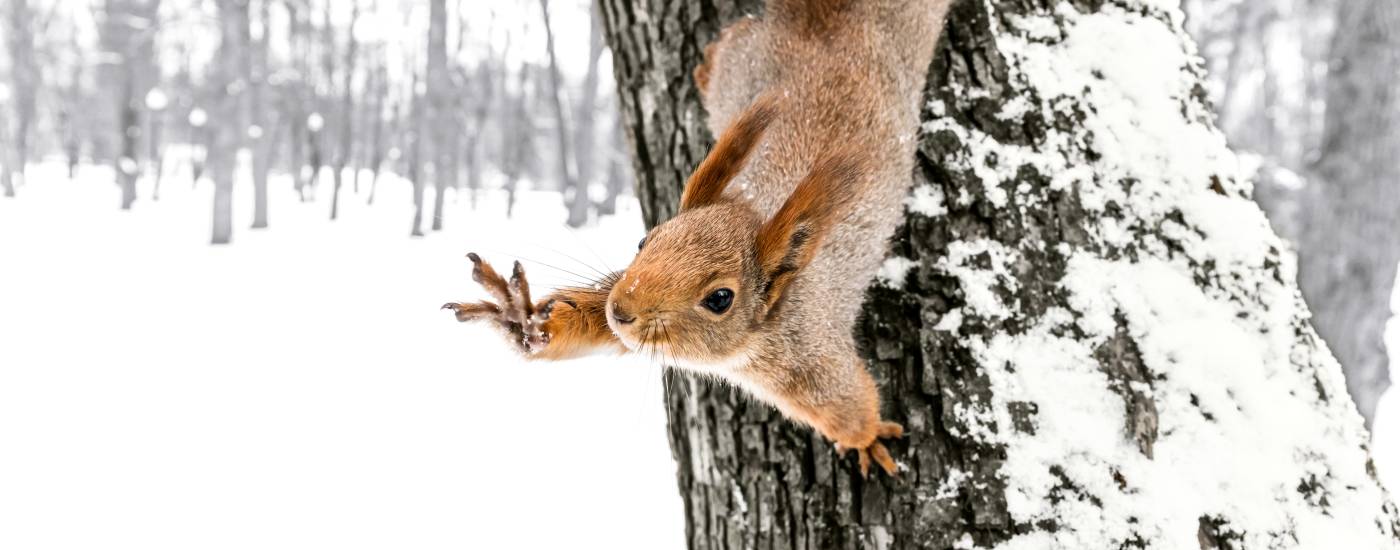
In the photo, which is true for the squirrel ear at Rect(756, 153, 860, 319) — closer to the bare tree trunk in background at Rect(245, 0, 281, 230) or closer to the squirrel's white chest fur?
the squirrel's white chest fur

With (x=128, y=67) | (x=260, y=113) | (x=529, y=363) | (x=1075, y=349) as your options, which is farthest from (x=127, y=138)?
(x=1075, y=349)

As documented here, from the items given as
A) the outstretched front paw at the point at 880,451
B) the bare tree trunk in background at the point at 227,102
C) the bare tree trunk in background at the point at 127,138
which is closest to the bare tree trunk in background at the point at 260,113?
the bare tree trunk in background at the point at 227,102

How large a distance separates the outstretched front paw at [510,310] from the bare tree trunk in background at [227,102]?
54.0ft

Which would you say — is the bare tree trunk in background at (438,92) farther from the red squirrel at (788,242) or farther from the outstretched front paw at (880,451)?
the outstretched front paw at (880,451)

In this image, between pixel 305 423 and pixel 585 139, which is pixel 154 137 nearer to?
pixel 585 139

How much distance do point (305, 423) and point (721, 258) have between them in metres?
6.53

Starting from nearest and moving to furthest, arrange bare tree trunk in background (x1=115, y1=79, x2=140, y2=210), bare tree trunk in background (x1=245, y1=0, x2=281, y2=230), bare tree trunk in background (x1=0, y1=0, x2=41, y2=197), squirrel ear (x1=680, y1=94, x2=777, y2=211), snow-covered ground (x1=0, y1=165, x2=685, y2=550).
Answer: squirrel ear (x1=680, y1=94, x2=777, y2=211) → snow-covered ground (x1=0, y1=165, x2=685, y2=550) → bare tree trunk in background (x1=245, y1=0, x2=281, y2=230) → bare tree trunk in background (x1=115, y1=79, x2=140, y2=210) → bare tree trunk in background (x1=0, y1=0, x2=41, y2=197)

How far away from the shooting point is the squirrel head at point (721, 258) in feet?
4.59

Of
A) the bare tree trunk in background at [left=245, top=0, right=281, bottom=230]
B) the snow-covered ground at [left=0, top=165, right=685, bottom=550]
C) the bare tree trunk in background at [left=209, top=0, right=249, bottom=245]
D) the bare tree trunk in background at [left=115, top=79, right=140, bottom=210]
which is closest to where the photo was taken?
the snow-covered ground at [left=0, top=165, right=685, bottom=550]

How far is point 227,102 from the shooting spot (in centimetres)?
1579

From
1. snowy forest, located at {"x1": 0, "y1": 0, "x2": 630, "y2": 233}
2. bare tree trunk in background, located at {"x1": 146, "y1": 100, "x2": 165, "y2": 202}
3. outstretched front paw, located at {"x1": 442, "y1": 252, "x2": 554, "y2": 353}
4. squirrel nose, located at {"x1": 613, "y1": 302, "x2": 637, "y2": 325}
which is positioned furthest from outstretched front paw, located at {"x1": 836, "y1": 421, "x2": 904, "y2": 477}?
bare tree trunk in background, located at {"x1": 146, "y1": 100, "x2": 165, "y2": 202}

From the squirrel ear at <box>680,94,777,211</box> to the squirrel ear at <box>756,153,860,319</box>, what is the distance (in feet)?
0.39

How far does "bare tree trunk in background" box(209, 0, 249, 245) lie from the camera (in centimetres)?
1548

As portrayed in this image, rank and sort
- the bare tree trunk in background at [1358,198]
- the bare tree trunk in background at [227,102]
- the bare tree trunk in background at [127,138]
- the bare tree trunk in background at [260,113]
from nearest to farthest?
1. the bare tree trunk in background at [1358,198]
2. the bare tree trunk in background at [227,102]
3. the bare tree trunk in background at [260,113]
4. the bare tree trunk in background at [127,138]
